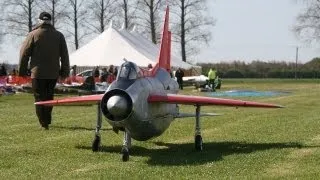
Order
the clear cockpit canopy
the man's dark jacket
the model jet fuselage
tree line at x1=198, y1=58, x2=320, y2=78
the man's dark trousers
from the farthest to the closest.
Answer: tree line at x1=198, y1=58, x2=320, y2=78
the man's dark trousers
the man's dark jacket
the clear cockpit canopy
the model jet fuselage

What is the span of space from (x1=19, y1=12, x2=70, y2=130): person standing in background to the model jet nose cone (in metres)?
4.55

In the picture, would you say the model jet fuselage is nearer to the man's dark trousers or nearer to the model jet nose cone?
the model jet nose cone

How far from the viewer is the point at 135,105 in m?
8.81

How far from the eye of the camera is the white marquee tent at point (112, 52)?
45219 mm

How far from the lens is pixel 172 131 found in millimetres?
13672

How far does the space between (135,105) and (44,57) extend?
4.47m

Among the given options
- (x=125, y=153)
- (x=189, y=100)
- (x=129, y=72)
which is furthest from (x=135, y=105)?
(x=189, y=100)

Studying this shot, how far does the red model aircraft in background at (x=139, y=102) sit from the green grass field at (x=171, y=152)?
414 millimetres

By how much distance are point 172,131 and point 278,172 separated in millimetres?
5603

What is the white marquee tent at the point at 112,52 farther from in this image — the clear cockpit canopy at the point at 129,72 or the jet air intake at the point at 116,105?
the jet air intake at the point at 116,105

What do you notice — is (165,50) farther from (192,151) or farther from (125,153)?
(125,153)

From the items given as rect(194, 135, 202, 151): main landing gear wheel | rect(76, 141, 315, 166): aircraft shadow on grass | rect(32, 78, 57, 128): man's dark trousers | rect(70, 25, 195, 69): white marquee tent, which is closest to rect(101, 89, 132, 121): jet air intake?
rect(76, 141, 315, 166): aircraft shadow on grass

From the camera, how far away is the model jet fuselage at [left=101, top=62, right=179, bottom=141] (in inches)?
338

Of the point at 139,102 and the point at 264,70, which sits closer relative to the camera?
the point at 139,102
